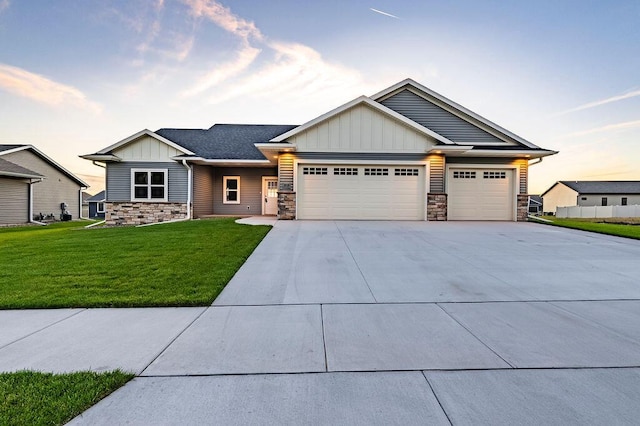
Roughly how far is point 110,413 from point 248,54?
15746mm

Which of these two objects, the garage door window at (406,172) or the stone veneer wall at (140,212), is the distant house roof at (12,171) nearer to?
the stone veneer wall at (140,212)

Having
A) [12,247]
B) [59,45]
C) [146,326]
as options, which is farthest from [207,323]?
[59,45]

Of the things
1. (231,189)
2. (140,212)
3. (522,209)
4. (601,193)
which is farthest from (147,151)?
(601,193)

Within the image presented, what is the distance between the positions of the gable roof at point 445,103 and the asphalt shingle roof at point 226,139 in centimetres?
725

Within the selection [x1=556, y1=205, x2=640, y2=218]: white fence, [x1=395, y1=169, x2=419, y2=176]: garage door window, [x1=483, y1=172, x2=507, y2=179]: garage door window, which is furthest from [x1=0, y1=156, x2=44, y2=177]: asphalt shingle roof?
[x1=556, y1=205, x2=640, y2=218]: white fence

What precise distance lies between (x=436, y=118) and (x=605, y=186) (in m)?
53.1

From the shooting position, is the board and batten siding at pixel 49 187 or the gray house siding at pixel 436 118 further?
the board and batten siding at pixel 49 187

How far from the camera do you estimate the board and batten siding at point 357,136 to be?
1314cm

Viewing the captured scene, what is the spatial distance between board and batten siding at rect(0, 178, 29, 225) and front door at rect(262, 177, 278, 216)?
53.1 ft

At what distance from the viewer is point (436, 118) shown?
597 inches

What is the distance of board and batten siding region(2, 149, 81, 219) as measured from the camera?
72.2ft

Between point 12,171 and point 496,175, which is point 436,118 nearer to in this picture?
point 496,175

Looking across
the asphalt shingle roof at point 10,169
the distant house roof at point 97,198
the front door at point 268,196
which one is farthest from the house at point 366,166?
the distant house roof at point 97,198

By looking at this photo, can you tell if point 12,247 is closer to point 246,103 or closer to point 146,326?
point 146,326
